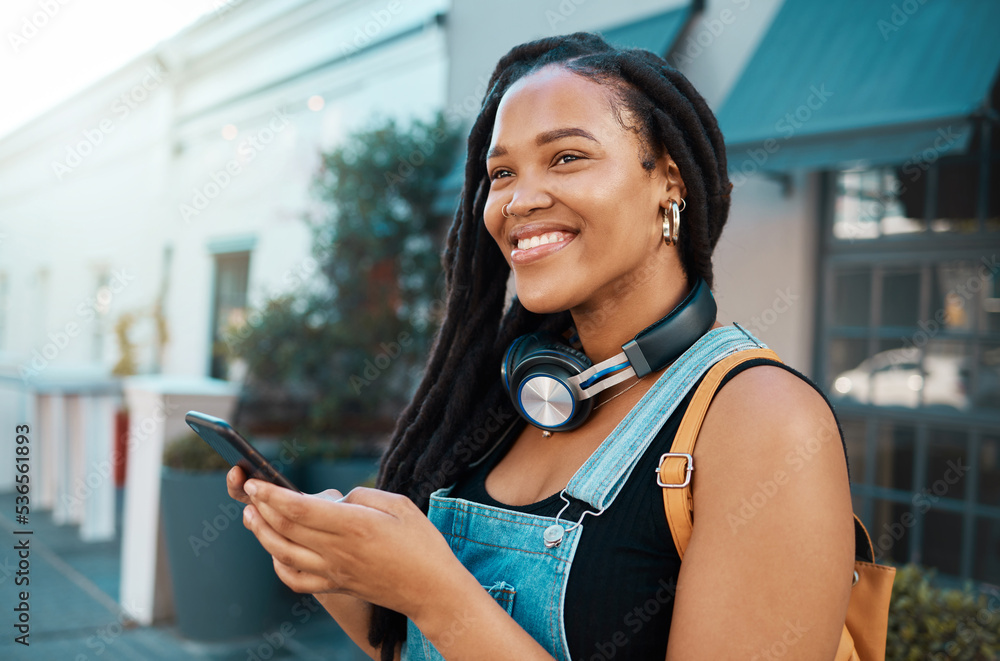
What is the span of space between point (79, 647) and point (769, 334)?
450cm

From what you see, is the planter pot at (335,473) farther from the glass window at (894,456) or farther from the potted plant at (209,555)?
the glass window at (894,456)

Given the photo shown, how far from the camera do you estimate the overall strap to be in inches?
47.9

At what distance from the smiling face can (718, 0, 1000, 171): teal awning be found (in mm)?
2557

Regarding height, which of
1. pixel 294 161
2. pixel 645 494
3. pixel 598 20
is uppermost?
pixel 598 20

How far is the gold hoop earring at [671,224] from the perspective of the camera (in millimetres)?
1443

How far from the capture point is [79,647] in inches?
168

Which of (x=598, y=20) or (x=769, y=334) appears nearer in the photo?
(x=769, y=334)

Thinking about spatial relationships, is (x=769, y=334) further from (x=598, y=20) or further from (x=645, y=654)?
(x=645, y=654)

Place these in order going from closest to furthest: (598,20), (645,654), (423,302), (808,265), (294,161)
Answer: (645,654) → (808,265) → (598,20) → (423,302) → (294,161)

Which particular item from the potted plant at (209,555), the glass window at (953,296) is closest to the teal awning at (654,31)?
the glass window at (953,296)

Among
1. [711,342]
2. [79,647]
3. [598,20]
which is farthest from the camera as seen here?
[598,20]

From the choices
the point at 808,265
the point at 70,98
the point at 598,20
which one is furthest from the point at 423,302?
the point at 70,98

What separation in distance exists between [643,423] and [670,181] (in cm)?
50

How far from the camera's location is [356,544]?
1.04 meters
